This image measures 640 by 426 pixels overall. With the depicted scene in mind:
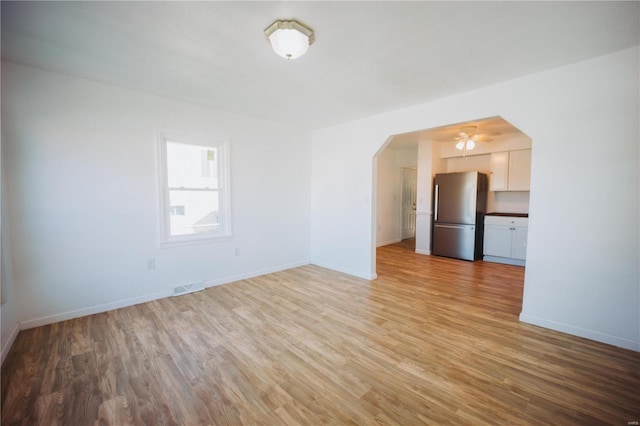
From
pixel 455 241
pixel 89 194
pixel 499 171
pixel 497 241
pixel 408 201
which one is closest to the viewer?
pixel 89 194

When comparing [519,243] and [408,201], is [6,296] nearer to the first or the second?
[519,243]

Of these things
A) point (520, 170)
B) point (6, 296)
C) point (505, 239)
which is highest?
point (520, 170)

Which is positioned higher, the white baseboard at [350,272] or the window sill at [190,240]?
the window sill at [190,240]

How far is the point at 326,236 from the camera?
4812mm

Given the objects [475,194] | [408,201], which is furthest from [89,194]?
[408,201]

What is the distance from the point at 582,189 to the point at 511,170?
3.29 m

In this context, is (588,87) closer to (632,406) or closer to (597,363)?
(597,363)

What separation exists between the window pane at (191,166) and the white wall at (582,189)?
337cm

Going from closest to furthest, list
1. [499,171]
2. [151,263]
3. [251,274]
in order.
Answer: [151,263], [251,274], [499,171]

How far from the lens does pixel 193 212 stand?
3.67 m

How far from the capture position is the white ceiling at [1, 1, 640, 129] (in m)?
1.69

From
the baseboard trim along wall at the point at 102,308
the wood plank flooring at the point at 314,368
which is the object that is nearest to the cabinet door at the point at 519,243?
the wood plank flooring at the point at 314,368

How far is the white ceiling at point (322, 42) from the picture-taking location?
169cm

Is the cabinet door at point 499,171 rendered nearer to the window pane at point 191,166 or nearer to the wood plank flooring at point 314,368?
the wood plank flooring at point 314,368
